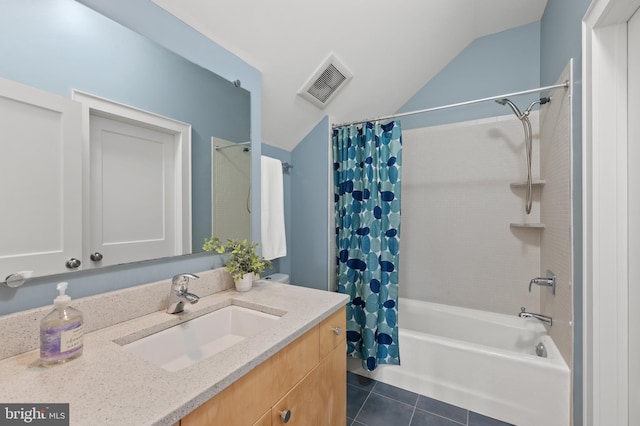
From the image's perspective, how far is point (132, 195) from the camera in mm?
1097

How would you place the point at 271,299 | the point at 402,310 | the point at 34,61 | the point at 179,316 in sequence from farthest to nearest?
the point at 402,310 → the point at 271,299 → the point at 179,316 → the point at 34,61

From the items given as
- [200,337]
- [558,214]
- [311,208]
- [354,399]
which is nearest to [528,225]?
[558,214]

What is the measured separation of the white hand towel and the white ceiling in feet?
0.95

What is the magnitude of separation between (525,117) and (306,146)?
5.45ft

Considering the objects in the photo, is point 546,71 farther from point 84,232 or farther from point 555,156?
point 84,232

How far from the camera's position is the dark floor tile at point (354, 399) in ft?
5.60

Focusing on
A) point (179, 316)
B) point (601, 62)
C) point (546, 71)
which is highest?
point (546, 71)

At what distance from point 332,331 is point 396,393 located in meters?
1.12

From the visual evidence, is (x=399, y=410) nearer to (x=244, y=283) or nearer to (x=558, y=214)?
(x=244, y=283)

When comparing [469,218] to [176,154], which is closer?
[176,154]

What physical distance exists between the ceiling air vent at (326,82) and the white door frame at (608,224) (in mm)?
1247

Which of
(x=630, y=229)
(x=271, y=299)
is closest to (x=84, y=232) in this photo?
(x=271, y=299)

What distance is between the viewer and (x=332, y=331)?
1.20m

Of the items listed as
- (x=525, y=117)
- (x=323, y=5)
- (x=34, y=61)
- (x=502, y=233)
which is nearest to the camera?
(x=34, y=61)
